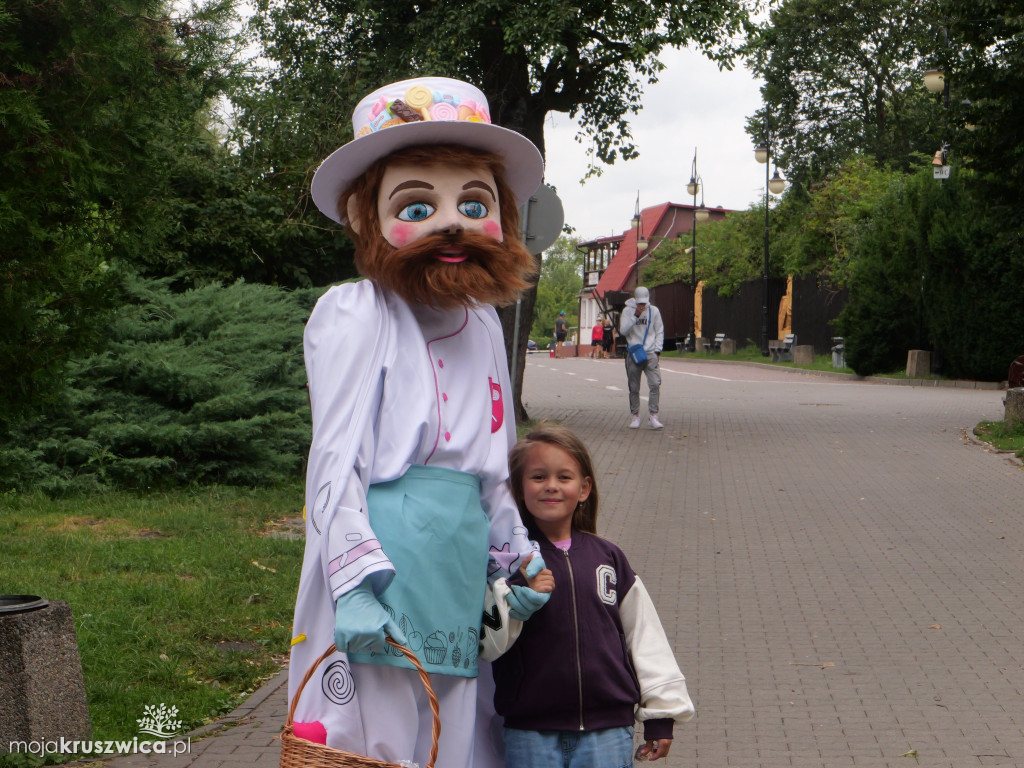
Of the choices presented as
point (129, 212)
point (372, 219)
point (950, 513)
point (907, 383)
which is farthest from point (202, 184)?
point (907, 383)

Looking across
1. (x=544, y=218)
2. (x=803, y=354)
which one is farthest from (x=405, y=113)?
(x=803, y=354)

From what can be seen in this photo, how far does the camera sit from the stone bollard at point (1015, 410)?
1534cm

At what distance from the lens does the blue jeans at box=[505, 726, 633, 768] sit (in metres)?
2.61

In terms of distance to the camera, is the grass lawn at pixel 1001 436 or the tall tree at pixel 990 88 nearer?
the grass lawn at pixel 1001 436

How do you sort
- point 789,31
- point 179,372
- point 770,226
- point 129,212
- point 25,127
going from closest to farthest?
1. point 25,127
2. point 129,212
3. point 179,372
4. point 789,31
5. point 770,226

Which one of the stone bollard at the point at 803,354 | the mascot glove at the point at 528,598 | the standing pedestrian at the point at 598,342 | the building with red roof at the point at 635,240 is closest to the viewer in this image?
the mascot glove at the point at 528,598

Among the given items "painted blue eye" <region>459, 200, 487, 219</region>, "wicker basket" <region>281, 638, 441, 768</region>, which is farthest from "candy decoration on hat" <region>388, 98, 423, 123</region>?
"wicker basket" <region>281, 638, 441, 768</region>

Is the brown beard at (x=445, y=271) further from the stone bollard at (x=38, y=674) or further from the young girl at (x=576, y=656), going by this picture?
the stone bollard at (x=38, y=674)

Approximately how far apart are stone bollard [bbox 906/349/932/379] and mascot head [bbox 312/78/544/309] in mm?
27730

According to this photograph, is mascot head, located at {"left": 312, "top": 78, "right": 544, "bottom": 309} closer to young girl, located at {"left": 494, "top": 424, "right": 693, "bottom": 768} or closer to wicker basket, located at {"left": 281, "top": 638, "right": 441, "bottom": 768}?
young girl, located at {"left": 494, "top": 424, "right": 693, "bottom": 768}

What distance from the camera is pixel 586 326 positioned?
93.3 metres

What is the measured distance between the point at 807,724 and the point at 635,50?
11238 millimetres

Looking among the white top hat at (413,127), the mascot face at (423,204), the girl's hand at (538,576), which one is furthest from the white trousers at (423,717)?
the white top hat at (413,127)

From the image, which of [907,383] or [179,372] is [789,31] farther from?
[179,372]
